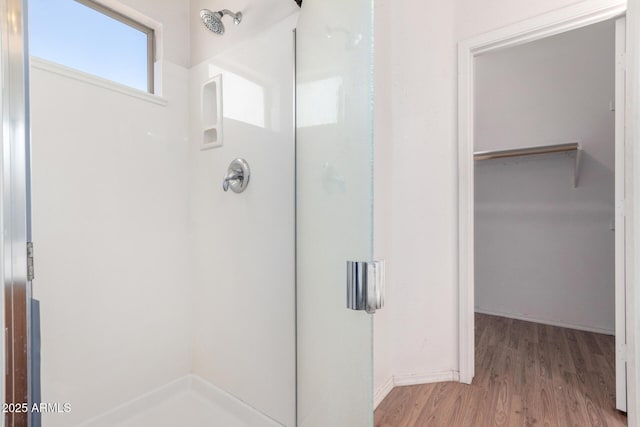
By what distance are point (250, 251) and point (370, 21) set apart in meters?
1.08

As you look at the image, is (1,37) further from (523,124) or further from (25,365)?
(523,124)

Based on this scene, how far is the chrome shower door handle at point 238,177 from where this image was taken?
1401 millimetres

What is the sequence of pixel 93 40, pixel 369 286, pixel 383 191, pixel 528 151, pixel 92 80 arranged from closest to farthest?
pixel 369 286 < pixel 92 80 < pixel 93 40 < pixel 383 191 < pixel 528 151

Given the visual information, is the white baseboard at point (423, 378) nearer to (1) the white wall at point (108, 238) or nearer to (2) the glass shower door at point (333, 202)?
(2) the glass shower door at point (333, 202)

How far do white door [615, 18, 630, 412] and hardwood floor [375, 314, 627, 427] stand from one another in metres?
0.17

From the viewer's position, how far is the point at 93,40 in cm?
143

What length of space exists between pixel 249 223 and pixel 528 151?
2.32 meters

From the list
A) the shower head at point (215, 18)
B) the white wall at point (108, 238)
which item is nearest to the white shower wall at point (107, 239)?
the white wall at point (108, 238)

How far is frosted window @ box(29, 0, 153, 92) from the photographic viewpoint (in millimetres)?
1265

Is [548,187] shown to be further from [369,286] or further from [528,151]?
[369,286]

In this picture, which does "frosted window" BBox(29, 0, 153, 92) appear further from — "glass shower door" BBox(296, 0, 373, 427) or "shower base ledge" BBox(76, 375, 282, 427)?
"shower base ledge" BBox(76, 375, 282, 427)

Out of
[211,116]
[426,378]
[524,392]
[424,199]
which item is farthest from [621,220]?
[211,116]

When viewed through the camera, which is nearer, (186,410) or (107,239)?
(107,239)

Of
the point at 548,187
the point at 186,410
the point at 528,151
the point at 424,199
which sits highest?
the point at 528,151
